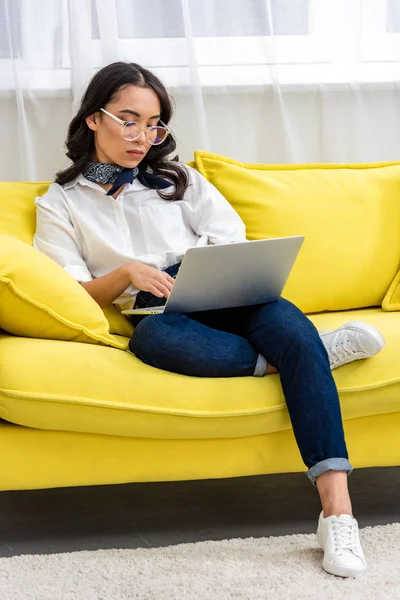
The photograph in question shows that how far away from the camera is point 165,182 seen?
2.16 m

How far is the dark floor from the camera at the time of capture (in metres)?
1.78

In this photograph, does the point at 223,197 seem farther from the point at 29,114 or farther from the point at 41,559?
the point at 41,559

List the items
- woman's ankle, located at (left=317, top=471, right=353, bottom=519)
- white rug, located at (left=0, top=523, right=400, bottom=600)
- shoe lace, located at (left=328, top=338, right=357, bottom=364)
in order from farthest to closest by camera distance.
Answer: shoe lace, located at (left=328, top=338, right=357, bottom=364), woman's ankle, located at (left=317, top=471, right=353, bottom=519), white rug, located at (left=0, top=523, right=400, bottom=600)

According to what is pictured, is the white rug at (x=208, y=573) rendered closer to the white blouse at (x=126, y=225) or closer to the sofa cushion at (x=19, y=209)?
the white blouse at (x=126, y=225)

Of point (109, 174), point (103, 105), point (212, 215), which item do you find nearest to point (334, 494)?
point (212, 215)

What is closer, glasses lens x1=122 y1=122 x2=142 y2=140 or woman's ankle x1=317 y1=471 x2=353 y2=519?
woman's ankle x1=317 y1=471 x2=353 y2=519

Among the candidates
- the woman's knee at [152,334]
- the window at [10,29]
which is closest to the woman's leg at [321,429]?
the woman's knee at [152,334]

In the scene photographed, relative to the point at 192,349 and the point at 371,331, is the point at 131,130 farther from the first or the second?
the point at 371,331

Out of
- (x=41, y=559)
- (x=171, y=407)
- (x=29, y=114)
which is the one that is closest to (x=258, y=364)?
(x=171, y=407)

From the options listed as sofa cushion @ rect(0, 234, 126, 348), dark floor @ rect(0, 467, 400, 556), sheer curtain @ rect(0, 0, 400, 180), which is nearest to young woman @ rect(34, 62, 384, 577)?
sofa cushion @ rect(0, 234, 126, 348)

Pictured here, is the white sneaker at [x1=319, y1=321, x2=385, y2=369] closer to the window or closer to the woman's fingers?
the woman's fingers

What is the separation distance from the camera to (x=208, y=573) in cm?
155

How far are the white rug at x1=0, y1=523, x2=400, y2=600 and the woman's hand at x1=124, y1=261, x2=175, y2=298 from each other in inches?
21.7

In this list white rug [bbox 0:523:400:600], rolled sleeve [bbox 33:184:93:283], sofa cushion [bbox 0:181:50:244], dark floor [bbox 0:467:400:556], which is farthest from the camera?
sofa cushion [bbox 0:181:50:244]
